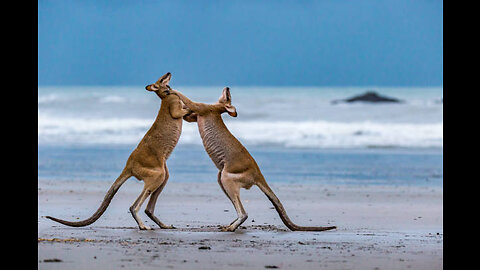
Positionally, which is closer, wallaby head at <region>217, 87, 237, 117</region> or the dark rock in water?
wallaby head at <region>217, 87, 237, 117</region>

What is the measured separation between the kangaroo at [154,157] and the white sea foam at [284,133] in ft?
41.3

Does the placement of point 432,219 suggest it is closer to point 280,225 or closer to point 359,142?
point 280,225

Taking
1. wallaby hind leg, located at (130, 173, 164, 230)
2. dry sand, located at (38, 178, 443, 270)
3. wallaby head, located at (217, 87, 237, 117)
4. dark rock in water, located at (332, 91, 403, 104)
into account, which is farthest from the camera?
dark rock in water, located at (332, 91, 403, 104)

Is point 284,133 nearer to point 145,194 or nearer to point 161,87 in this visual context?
point 161,87

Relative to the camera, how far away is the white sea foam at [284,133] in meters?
21.1

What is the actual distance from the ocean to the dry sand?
6.02 feet

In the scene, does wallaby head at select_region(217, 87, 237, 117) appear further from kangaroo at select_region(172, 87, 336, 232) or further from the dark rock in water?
the dark rock in water

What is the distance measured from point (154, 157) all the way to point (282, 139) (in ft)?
45.8

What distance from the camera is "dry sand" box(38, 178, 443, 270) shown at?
5993mm

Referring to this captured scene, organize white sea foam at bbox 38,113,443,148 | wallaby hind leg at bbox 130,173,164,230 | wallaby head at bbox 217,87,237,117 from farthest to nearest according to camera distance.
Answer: white sea foam at bbox 38,113,443,148, wallaby head at bbox 217,87,237,117, wallaby hind leg at bbox 130,173,164,230

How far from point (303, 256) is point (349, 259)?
362 mm

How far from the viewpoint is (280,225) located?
8516 mm

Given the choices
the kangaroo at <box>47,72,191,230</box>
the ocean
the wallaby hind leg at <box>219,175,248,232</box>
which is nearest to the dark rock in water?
the ocean

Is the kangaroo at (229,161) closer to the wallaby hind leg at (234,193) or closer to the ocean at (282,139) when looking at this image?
the wallaby hind leg at (234,193)
